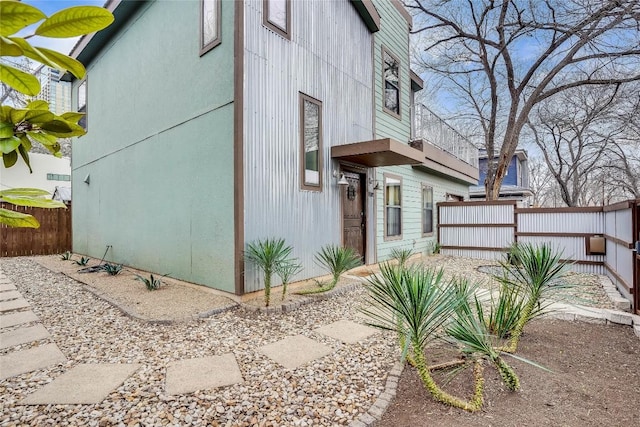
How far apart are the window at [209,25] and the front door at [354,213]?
3.32 metres

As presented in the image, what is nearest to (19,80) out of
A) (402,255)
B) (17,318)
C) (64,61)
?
(64,61)

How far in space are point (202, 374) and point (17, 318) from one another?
3.16 meters

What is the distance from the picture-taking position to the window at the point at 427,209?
34.0 ft

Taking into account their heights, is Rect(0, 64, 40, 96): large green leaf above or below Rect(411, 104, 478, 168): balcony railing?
below

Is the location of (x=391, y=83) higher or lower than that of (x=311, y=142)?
higher

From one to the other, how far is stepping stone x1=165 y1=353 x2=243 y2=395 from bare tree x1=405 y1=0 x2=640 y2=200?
9460 mm

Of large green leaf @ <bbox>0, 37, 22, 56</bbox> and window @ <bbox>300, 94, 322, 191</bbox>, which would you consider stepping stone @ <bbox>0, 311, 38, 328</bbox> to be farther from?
large green leaf @ <bbox>0, 37, 22, 56</bbox>

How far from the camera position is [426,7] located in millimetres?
10969

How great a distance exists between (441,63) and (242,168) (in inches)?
407

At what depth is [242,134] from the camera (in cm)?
464

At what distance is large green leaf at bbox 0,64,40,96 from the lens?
76 cm

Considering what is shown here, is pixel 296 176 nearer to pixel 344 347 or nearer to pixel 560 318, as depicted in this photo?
pixel 344 347

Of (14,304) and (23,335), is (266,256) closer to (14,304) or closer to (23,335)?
(23,335)

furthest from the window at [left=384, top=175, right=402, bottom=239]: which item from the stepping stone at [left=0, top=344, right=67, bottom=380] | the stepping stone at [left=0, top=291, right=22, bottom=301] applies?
the stepping stone at [left=0, top=291, right=22, bottom=301]
